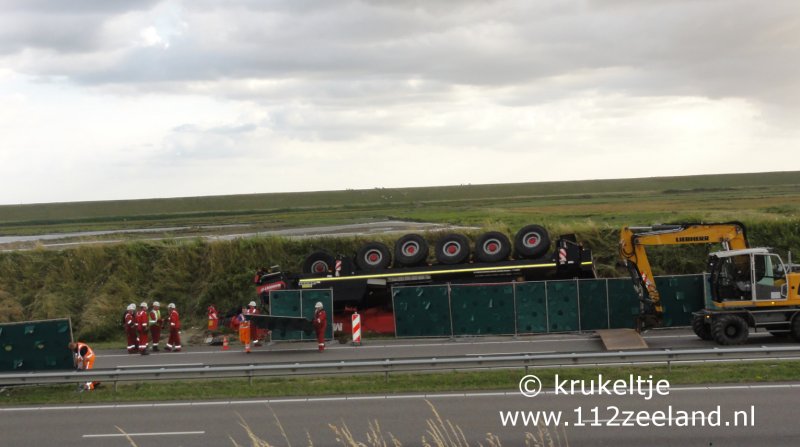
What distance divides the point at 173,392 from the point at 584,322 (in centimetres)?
1192

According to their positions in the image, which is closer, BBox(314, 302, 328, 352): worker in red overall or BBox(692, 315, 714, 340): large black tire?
BBox(692, 315, 714, 340): large black tire

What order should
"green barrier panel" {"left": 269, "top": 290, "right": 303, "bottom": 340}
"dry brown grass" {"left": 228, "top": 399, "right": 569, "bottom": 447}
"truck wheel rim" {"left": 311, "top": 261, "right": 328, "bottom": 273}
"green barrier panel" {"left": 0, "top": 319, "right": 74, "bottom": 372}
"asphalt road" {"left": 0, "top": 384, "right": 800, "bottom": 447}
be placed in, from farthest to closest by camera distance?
"truck wheel rim" {"left": 311, "top": 261, "right": 328, "bottom": 273} < "green barrier panel" {"left": 269, "top": 290, "right": 303, "bottom": 340} < "green barrier panel" {"left": 0, "top": 319, "right": 74, "bottom": 372} < "asphalt road" {"left": 0, "top": 384, "right": 800, "bottom": 447} < "dry brown grass" {"left": 228, "top": 399, "right": 569, "bottom": 447}

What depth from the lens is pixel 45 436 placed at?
13172 mm

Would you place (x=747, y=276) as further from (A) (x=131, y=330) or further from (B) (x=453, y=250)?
(A) (x=131, y=330)

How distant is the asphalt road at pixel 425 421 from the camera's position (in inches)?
454

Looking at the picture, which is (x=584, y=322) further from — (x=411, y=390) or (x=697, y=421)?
(x=697, y=421)

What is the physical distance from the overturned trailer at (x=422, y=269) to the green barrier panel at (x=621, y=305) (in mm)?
867

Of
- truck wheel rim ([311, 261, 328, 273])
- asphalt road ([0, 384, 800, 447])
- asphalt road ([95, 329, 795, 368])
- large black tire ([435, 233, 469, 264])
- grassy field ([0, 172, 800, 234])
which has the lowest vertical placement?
asphalt road ([95, 329, 795, 368])

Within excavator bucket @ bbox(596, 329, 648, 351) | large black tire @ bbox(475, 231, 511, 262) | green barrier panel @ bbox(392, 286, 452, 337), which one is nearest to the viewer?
excavator bucket @ bbox(596, 329, 648, 351)

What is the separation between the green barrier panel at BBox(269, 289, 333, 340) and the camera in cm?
2391

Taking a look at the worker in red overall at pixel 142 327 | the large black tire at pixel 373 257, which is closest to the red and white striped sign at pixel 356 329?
the large black tire at pixel 373 257

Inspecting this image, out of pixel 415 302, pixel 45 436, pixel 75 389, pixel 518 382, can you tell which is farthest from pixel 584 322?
pixel 45 436

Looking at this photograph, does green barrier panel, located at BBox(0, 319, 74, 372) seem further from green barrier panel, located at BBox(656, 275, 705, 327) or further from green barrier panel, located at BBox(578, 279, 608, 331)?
green barrier panel, located at BBox(656, 275, 705, 327)

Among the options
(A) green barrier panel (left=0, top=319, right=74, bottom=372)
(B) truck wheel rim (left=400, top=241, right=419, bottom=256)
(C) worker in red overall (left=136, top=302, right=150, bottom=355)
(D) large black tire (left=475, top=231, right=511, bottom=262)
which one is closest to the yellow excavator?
(D) large black tire (left=475, top=231, right=511, bottom=262)
